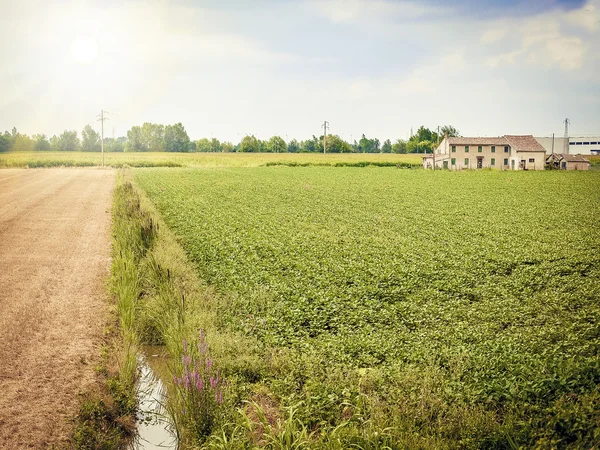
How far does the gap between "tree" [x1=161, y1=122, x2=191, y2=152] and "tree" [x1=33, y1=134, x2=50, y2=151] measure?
36.6m

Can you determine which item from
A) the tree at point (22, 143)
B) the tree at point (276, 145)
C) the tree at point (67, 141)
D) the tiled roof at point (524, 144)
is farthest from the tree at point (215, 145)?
the tiled roof at point (524, 144)

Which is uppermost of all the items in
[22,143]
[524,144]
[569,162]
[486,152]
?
[22,143]

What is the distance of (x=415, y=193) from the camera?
34375 mm

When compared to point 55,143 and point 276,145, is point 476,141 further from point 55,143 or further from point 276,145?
point 55,143

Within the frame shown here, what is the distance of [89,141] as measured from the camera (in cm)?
14112

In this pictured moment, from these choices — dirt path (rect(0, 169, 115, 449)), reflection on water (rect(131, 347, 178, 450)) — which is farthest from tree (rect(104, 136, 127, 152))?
reflection on water (rect(131, 347, 178, 450))

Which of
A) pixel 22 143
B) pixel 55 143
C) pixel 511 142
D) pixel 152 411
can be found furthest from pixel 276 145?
pixel 152 411

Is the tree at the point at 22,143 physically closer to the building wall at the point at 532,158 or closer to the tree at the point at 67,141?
the tree at the point at 67,141

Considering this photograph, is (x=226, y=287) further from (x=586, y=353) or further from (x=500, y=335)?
(x=586, y=353)

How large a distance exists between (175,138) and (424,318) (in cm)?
16022

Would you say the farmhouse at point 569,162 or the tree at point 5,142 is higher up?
the tree at point 5,142

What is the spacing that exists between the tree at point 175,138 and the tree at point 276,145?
2888 cm

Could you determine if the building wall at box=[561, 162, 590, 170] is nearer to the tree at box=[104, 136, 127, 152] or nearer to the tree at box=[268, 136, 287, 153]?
the tree at box=[268, 136, 287, 153]

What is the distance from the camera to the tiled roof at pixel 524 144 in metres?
79.1
